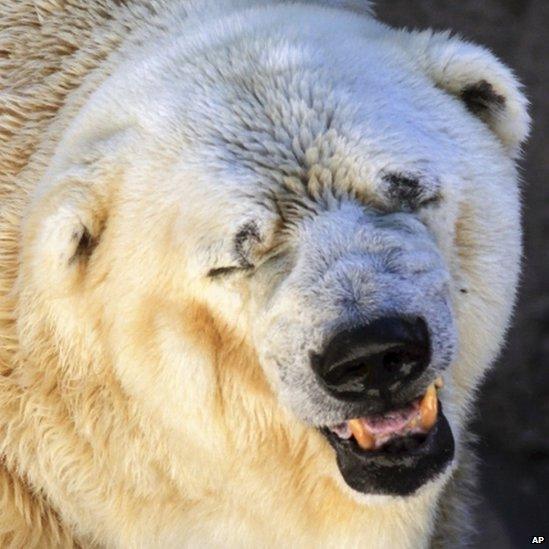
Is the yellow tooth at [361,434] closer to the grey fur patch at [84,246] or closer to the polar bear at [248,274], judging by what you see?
the polar bear at [248,274]

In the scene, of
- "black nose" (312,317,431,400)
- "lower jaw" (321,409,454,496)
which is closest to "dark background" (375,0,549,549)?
"lower jaw" (321,409,454,496)

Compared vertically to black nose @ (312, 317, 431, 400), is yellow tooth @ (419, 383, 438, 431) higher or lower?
lower

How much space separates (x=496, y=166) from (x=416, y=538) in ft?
3.13

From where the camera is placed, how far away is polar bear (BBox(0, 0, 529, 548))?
224 centimetres

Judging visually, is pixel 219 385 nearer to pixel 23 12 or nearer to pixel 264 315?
pixel 264 315

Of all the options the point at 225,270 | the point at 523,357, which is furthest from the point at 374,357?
the point at 523,357

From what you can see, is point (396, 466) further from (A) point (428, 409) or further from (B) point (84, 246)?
(B) point (84, 246)

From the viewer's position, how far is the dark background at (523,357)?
389 cm

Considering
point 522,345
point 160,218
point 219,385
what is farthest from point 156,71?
point 522,345

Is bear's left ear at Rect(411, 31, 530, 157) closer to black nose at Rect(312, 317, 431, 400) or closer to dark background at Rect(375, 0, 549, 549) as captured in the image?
black nose at Rect(312, 317, 431, 400)

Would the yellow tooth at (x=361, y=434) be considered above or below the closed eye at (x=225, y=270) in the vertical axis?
below

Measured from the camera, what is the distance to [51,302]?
8.38 ft

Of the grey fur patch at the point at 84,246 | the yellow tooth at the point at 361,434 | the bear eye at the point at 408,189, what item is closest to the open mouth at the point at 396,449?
the yellow tooth at the point at 361,434

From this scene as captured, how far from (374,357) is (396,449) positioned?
1.07 ft
